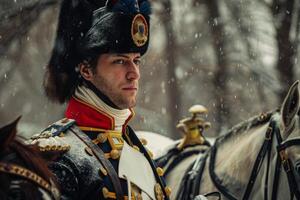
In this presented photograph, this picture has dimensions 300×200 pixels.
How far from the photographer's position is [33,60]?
18297 millimetres

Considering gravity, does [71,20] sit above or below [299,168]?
above

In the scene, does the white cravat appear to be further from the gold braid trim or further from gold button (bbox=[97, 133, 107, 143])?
the gold braid trim

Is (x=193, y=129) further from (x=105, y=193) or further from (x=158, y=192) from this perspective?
(x=105, y=193)

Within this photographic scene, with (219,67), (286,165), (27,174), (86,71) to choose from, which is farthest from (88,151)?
(219,67)

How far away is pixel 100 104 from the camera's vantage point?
3.80 meters

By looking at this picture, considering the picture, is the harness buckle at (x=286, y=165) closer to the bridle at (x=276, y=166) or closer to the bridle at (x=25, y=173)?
the bridle at (x=276, y=166)

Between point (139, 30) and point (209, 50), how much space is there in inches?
428

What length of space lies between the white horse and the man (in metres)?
1.09

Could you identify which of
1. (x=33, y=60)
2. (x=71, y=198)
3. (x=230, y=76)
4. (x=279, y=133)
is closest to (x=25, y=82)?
(x=33, y=60)

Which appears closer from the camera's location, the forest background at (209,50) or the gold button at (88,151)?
the gold button at (88,151)

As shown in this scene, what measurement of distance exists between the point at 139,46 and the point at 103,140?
0.48 m

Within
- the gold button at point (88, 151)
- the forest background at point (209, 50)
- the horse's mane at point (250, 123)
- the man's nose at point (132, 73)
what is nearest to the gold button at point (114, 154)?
the gold button at point (88, 151)

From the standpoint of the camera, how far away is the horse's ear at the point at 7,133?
8.26 feet

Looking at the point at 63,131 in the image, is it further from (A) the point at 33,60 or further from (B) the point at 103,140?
(A) the point at 33,60
